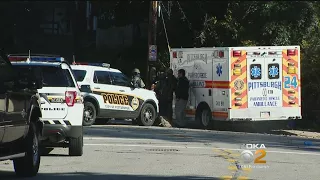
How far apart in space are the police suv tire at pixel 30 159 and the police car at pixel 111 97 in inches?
412

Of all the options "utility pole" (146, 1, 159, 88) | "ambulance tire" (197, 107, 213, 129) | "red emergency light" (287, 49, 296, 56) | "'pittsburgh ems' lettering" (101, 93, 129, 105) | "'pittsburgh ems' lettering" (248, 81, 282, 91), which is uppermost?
"utility pole" (146, 1, 159, 88)

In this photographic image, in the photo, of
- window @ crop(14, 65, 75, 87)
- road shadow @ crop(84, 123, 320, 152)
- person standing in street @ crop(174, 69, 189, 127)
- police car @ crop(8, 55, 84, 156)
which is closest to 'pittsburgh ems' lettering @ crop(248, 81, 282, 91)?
person standing in street @ crop(174, 69, 189, 127)

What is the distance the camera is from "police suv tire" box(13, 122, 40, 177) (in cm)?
1072

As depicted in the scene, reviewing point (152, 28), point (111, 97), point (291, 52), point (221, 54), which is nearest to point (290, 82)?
point (291, 52)

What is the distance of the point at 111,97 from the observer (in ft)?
73.9

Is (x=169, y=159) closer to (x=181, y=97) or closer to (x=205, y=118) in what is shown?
(x=205, y=118)

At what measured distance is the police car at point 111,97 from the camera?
22.0 m

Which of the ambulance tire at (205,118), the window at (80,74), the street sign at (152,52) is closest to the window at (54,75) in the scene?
the window at (80,74)

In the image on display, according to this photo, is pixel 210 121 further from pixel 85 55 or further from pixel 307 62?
pixel 85 55

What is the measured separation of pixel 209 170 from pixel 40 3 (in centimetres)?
3963

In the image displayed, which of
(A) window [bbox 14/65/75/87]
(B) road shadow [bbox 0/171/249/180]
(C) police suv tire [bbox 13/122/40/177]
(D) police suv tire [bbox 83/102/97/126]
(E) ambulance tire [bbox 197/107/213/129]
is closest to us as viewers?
(C) police suv tire [bbox 13/122/40/177]

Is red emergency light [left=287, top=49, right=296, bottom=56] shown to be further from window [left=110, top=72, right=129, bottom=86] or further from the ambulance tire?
window [left=110, top=72, right=129, bottom=86]

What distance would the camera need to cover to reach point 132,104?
23141 mm

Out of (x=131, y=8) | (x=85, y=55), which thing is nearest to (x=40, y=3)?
(x=85, y=55)
